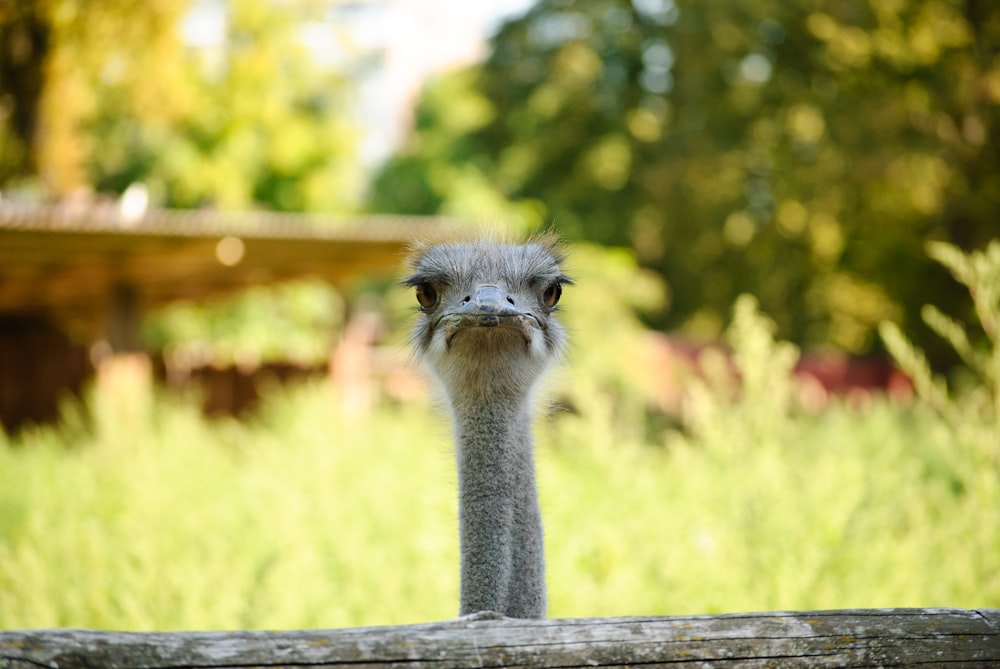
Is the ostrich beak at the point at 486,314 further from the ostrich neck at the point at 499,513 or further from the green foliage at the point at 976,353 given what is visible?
the green foliage at the point at 976,353

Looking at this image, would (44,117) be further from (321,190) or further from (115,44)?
(321,190)

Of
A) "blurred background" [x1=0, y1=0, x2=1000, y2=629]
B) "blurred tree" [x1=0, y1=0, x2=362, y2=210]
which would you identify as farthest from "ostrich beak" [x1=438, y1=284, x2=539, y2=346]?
"blurred tree" [x1=0, y1=0, x2=362, y2=210]

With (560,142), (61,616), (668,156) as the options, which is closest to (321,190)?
(560,142)

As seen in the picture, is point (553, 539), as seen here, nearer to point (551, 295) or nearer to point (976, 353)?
point (976, 353)

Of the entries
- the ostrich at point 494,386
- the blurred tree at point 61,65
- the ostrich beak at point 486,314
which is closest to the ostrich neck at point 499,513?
the ostrich at point 494,386

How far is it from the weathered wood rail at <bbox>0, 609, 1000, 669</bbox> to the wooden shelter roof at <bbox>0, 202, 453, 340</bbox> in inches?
168

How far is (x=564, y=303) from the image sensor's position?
2.76 metres

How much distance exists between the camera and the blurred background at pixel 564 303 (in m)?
3.12

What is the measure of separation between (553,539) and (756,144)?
16049 millimetres

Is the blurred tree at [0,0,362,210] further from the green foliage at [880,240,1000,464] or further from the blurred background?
the green foliage at [880,240,1000,464]

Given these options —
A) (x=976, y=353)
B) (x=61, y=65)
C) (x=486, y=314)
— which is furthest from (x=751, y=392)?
(x=61, y=65)

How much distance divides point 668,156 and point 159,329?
35.8ft

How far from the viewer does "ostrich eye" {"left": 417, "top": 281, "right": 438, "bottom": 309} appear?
177 cm

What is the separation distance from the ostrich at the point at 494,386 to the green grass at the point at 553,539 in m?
0.32
